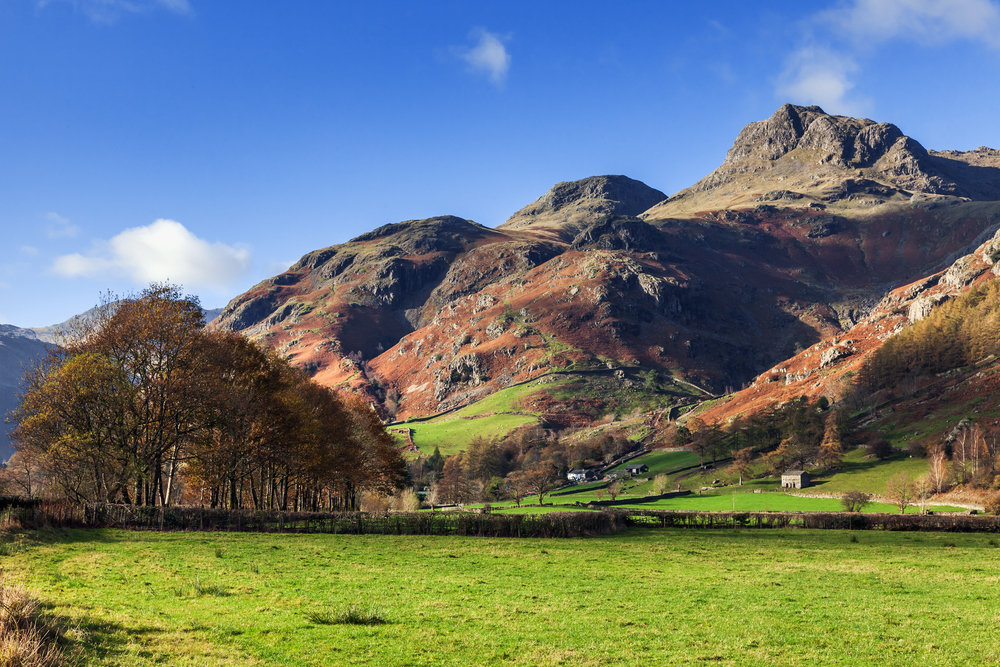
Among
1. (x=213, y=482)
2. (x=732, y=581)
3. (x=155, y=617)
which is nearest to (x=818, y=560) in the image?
(x=732, y=581)

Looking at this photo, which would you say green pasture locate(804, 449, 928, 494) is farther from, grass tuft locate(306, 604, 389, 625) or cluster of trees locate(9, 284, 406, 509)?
grass tuft locate(306, 604, 389, 625)

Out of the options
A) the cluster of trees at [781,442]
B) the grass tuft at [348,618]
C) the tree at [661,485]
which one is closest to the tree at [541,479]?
the tree at [661,485]

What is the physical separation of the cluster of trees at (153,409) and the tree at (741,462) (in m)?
125

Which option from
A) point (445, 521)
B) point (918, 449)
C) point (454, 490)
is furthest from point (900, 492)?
point (454, 490)

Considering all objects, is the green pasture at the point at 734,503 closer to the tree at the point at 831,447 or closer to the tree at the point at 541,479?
the tree at the point at 541,479

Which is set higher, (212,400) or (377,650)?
(212,400)

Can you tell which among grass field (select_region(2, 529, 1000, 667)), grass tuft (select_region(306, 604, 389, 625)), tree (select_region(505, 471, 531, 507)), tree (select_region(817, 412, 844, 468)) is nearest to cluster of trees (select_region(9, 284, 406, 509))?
grass field (select_region(2, 529, 1000, 667))

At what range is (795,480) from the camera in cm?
14638

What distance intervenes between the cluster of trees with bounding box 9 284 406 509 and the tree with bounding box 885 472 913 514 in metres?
95.1

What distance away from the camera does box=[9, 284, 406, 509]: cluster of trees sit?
52719 mm

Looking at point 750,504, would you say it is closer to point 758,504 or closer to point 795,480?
point 758,504

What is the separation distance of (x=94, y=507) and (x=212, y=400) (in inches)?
528

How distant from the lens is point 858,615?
2170 centimetres

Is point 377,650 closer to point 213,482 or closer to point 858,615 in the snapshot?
point 858,615
